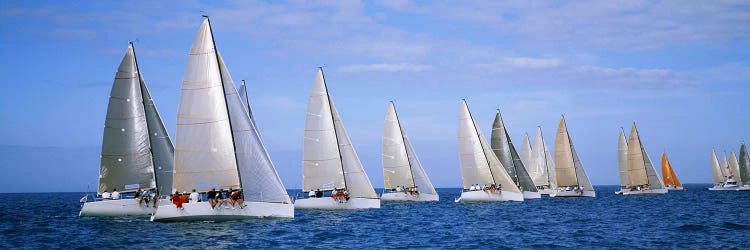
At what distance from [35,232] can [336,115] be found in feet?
73.7

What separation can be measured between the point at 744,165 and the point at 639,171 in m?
26.2

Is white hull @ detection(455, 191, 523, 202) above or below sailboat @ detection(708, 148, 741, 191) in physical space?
below

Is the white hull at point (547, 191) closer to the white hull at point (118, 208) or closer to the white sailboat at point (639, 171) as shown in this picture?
the white sailboat at point (639, 171)

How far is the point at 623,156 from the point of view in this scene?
301 feet

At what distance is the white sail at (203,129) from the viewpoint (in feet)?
122

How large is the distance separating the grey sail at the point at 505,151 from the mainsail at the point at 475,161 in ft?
18.7

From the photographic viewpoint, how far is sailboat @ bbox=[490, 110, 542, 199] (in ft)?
246

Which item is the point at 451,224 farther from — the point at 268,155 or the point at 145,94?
the point at 145,94

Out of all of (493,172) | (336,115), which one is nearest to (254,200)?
(336,115)

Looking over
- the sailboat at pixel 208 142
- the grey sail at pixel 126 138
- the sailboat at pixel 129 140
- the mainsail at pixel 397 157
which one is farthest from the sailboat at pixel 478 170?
the sailboat at pixel 208 142

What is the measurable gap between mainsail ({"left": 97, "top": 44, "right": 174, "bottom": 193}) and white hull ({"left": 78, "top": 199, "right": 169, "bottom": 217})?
7.05ft

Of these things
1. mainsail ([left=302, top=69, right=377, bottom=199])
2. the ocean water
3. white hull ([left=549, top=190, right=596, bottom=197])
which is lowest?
the ocean water

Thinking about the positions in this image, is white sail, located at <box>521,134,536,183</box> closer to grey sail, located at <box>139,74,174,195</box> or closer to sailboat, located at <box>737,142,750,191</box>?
sailboat, located at <box>737,142,750,191</box>

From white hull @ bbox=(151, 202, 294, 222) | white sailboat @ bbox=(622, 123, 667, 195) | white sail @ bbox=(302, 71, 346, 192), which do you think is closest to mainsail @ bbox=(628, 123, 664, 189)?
white sailboat @ bbox=(622, 123, 667, 195)
